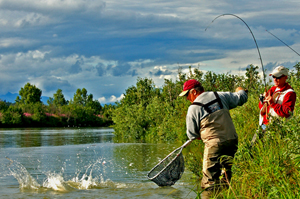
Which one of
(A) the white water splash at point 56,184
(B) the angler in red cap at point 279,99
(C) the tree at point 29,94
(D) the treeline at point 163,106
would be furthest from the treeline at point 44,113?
(B) the angler in red cap at point 279,99

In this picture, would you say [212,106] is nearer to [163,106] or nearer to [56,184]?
[56,184]

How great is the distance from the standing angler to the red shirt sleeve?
2.06 ft

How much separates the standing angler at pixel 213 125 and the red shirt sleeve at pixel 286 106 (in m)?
0.63

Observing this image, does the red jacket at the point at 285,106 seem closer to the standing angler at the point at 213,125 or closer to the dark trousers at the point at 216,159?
the standing angler at the point at 213,125

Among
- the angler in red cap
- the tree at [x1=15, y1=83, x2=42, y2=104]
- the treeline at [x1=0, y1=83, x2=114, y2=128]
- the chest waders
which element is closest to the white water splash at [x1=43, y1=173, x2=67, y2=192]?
the chest waders

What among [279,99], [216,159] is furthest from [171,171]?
[279,99]

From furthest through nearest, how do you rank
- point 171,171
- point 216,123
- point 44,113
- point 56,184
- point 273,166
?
point 44,113 → point 56,184 → point 171,171 → point 216,123 → point 273,166

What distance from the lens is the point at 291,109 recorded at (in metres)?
5.18

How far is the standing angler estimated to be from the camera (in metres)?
4.72

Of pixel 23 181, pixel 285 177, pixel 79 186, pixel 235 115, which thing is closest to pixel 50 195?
pixel 79 186

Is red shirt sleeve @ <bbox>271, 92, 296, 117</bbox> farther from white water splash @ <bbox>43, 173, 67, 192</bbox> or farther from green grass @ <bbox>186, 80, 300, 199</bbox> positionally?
white water splash @ <bbox>43, 173, 67, 192</bbox>

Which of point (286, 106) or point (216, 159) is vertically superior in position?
point (286, 106)

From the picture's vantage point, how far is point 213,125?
4.73 metres

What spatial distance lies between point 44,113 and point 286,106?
81010 mm
